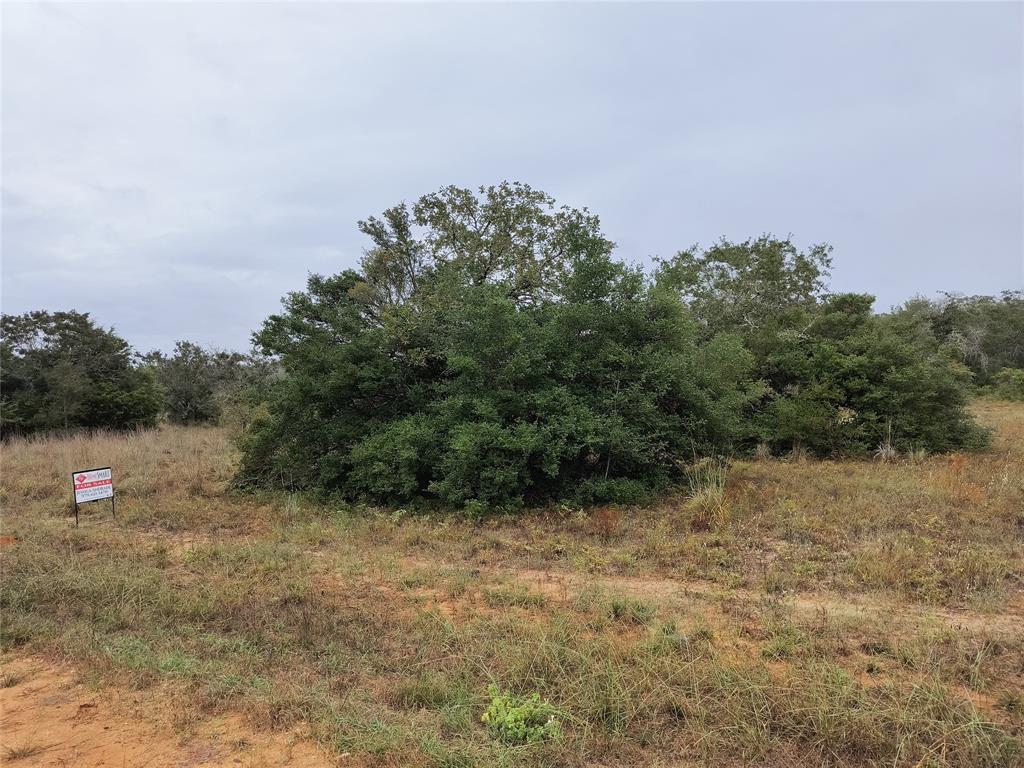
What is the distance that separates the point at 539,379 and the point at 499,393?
0.67 m

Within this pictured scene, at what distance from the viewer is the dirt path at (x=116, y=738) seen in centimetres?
279

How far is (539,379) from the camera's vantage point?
848cm

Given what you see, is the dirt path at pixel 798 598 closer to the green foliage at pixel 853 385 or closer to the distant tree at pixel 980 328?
the green foliage at pixel 853 385

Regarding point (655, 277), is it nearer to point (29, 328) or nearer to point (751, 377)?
point (751, 377)

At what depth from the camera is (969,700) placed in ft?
9.75

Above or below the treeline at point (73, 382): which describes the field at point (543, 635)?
below

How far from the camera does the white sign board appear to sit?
7.86m

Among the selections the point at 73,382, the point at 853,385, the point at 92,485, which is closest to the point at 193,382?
the point at 73,382

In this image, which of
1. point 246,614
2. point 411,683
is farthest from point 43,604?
point 411,683

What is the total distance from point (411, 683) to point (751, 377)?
11.5 m

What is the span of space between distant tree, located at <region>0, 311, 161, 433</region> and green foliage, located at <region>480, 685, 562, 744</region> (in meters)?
20.1

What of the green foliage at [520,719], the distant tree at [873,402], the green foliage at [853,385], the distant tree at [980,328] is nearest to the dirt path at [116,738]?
the green foliage at [520,719]

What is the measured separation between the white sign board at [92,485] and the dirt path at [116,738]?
5.18 meters

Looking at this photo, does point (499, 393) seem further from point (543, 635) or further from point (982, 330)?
point (982, 330)
